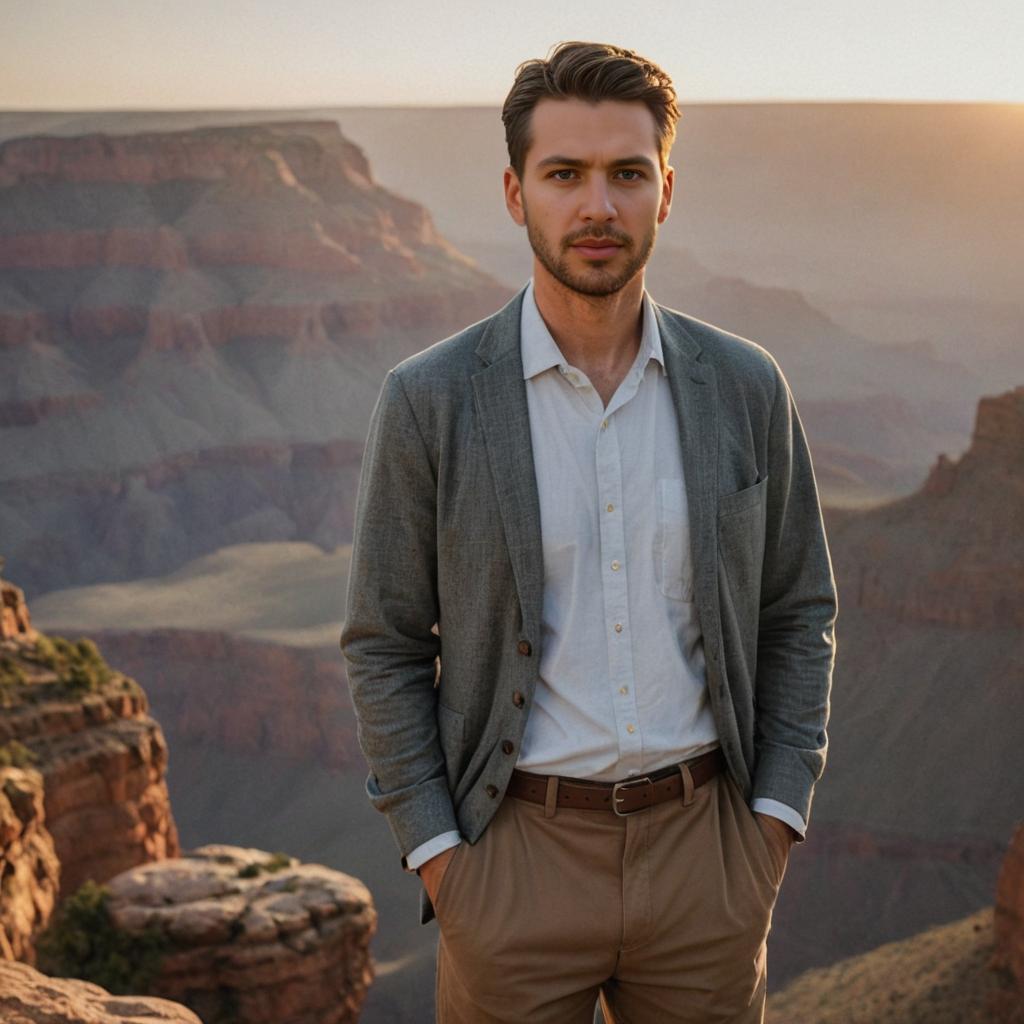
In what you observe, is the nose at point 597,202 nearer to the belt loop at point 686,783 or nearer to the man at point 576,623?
the man at point 576,623

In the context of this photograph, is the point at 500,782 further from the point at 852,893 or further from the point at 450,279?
the point at 450,279

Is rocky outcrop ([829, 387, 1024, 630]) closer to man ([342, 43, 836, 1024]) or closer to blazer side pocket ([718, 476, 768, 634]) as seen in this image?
blazer side pocket ([718, 476, 768, 634])

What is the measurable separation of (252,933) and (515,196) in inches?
559

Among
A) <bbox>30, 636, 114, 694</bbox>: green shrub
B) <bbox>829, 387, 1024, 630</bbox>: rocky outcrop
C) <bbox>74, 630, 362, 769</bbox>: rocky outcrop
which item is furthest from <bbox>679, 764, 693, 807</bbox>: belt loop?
<bbox>74, 630, 362, 769</bbox>: rocky outcrop

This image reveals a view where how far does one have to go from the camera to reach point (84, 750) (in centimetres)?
1816

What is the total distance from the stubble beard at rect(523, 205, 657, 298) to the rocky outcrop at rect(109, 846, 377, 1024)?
560 inches

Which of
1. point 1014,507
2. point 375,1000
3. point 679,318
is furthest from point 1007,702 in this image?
point 679,318

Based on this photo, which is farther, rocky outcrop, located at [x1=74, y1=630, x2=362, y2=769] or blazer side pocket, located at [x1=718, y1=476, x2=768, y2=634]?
rocky outcrop, located at [x1=74, y1=630, x2=362, y2=769]

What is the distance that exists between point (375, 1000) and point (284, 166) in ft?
183

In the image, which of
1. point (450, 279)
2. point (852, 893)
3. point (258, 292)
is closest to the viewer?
point (852, 893)

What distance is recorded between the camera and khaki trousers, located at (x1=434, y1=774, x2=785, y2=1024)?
12.3ft

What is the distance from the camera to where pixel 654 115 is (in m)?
3.83

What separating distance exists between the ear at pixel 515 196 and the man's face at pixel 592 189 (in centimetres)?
8

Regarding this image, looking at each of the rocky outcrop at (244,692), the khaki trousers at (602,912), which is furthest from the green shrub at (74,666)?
the rocky outcrop at (244,692)
